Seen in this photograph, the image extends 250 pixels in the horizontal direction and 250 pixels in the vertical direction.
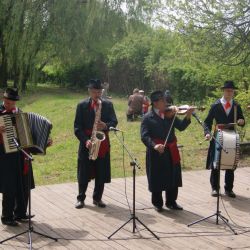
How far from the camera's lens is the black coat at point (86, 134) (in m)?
8.00

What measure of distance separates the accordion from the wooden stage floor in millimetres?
1151

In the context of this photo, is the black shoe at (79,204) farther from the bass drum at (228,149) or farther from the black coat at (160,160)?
the bass drum at (228,149)

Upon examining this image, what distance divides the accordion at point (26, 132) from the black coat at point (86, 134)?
1.01 m

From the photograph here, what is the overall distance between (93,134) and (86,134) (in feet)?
0.77

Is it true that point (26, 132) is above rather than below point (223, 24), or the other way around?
below

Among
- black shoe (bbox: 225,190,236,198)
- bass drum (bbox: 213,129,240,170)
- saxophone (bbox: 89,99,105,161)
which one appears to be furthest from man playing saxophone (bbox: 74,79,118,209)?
black shoe (bbox: 225,190,236,198)

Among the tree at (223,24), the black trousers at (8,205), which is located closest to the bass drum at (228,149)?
the black trousers at (8,205)

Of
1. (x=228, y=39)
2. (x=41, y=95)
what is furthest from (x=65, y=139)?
(x=41, y=95)

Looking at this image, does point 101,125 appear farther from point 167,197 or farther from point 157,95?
point 167,197

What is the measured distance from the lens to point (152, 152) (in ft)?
25.7

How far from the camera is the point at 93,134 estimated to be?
779cm

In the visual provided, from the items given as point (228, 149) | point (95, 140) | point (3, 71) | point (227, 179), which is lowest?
point (227, 179)

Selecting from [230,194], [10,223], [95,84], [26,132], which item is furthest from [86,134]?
[230,194]

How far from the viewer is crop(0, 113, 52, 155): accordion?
6.65 meters
